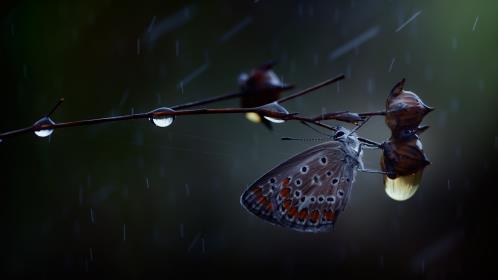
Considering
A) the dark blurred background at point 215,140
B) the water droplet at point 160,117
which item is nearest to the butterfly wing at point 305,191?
the water droplet at point 160,117

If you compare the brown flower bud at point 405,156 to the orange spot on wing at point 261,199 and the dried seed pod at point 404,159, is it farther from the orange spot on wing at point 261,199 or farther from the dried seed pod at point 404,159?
the orange spot on wing at point 261,199

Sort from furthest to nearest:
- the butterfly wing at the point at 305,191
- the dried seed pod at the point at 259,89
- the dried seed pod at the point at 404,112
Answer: the dried seed pod at the point at 259,89 < the butterfly wing at the point at 305,191 < the dried seed pod at the point at 404,112

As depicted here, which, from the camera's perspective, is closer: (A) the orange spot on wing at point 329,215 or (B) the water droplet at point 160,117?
(B) the water droplet at point 160,117

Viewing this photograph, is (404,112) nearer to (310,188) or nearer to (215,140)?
(310,188)

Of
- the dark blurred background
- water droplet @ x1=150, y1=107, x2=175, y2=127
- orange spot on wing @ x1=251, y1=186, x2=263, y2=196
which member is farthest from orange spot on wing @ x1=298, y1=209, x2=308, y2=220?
the dark blurred background

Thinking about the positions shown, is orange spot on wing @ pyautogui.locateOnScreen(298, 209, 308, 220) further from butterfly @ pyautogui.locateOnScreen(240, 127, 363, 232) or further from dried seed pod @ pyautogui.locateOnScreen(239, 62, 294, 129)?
dried seed pod @ pyautogui.locateOnScreen(239, 62, 294, 129)

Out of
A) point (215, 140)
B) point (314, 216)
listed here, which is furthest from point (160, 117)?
point (215, 140)

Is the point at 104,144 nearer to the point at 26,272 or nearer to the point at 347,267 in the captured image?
the point at 26,272
